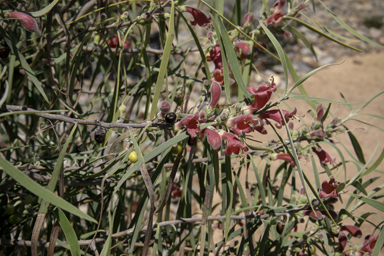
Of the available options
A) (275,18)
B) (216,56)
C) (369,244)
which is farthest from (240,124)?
(369,244)

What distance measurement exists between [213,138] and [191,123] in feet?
0.16

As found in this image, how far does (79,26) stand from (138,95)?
43 centimetres

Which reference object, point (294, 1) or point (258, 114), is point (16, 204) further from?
point (294, 1)

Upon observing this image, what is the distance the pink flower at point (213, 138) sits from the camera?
1.65 ft

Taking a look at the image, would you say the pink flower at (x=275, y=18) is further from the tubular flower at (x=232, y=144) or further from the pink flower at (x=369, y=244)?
the pink flower at (x=369, y=244)

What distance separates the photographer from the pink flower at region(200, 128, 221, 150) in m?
0.50

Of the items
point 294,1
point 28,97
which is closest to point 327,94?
point 294,1

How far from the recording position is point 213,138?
511 millimetres

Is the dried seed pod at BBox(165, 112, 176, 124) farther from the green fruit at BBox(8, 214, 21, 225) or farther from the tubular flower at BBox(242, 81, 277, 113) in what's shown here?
the green fruit at BBox(8, 214, 21, 225)

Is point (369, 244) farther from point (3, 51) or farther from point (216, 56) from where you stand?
point (3, 51)

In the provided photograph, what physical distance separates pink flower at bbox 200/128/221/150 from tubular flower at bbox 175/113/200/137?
2 centimetres

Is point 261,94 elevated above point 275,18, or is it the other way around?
point 275,18

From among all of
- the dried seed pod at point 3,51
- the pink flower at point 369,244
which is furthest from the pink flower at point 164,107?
the pink flower at point 369,244

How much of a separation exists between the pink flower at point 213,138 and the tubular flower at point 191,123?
2 centimetres
